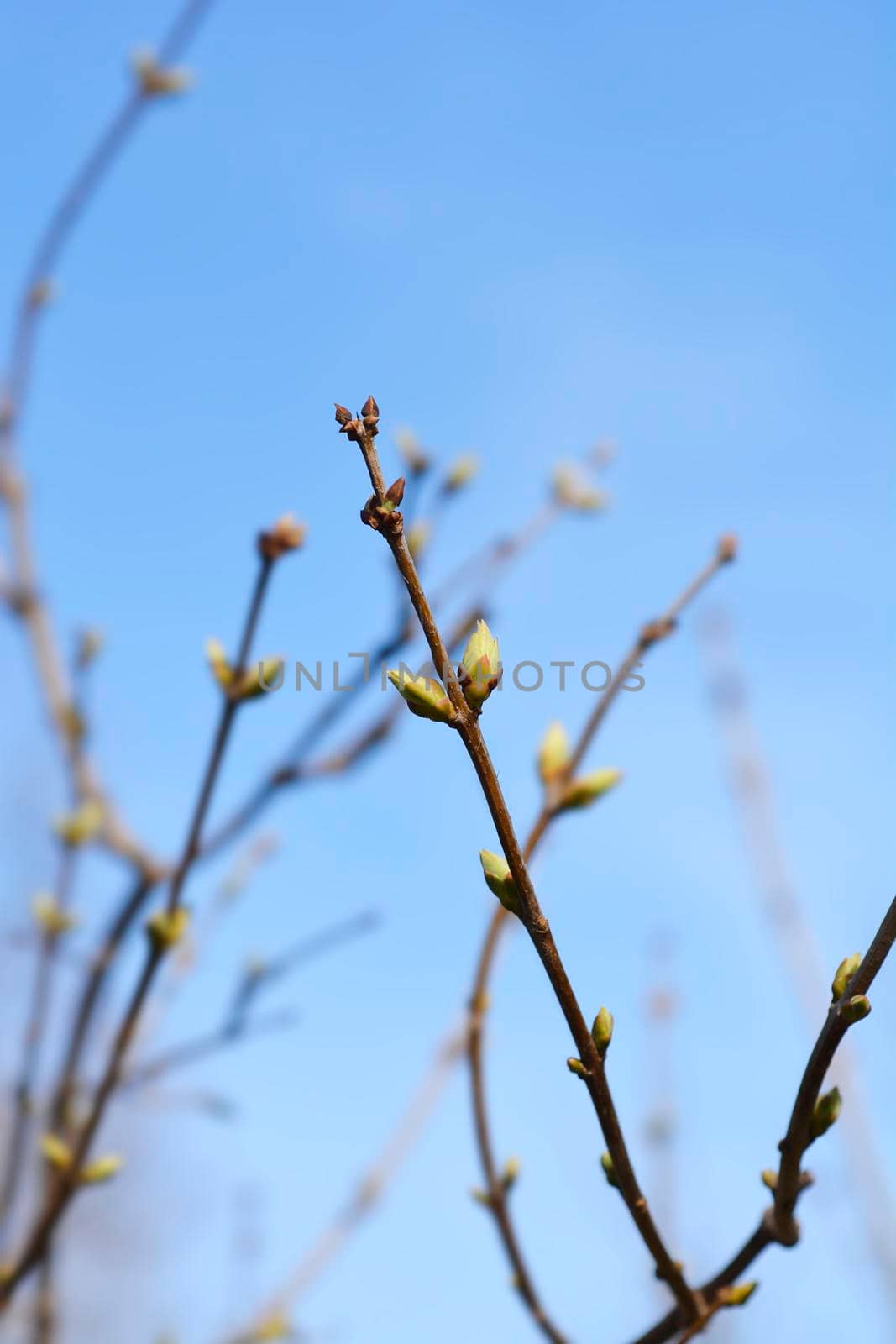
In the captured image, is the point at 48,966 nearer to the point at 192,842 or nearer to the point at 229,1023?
the point at 229,1023

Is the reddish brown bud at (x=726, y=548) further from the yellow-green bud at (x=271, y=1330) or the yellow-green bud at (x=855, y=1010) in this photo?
the yellow-green bud at (x=271, y=1330)

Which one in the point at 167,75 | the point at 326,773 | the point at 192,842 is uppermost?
the point at 167,75

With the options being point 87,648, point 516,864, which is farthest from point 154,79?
point 516,864

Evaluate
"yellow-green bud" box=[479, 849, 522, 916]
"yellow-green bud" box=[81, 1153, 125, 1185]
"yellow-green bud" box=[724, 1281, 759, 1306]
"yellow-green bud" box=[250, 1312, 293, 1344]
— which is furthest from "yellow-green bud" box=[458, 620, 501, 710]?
"yellow-green bud" box=[250, 1312, 293, 1344]

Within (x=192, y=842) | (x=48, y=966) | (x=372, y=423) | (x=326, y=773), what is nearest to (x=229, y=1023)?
(x=48, y=966)

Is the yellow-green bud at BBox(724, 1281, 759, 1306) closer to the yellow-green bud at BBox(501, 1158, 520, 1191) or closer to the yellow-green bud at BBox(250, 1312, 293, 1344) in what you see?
the yellow-green bud at BBox(501, 1158, 520, 1191)

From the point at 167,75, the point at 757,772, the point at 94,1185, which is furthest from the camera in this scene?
the point at 757,772

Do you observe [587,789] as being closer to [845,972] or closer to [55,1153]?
[845,972]
